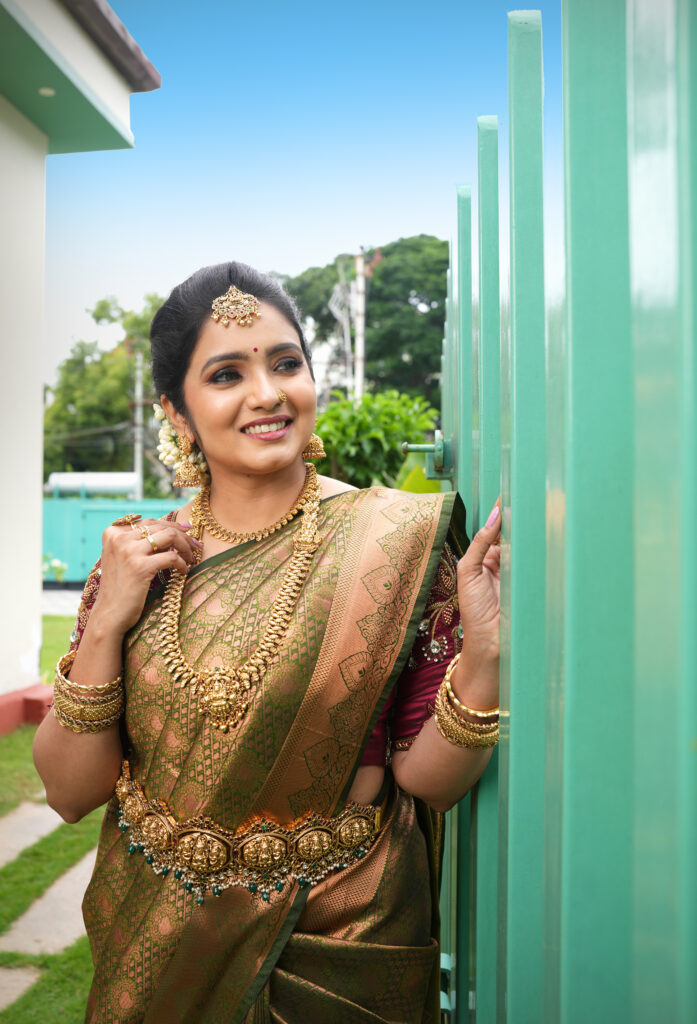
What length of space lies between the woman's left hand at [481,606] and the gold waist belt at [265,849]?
1.16 ft

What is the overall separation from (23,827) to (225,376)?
2.84 m

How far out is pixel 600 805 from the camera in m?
0.50

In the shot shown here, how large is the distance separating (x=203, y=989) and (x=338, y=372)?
65.8ft

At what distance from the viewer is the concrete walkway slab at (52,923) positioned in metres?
2.46

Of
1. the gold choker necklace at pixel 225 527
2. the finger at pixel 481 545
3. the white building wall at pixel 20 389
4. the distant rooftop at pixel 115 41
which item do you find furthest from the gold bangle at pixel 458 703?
the distant rooftop at pixel 115 41

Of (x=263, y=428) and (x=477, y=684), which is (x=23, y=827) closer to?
(x=263, y=428)

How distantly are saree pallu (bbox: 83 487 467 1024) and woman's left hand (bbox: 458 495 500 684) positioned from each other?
0.48 feet

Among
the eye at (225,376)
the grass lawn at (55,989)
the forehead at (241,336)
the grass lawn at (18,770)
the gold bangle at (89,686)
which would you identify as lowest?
the grass lawn at (55,989)

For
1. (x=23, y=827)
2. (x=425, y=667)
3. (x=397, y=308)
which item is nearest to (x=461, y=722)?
(x=425, y=667)

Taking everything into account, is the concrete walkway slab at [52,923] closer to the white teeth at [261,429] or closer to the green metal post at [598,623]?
the white teeth at [261,429]

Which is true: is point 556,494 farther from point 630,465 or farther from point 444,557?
point 444,557

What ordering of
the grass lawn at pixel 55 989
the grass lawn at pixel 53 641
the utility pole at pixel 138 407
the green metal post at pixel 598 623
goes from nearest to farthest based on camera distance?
the green metal post at pixel 598 623, the grass lawn at pixel 55 989, the grass lawn at pixel 53 641, the utility pole at pixel 138 407

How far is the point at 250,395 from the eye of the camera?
1275 millimetres

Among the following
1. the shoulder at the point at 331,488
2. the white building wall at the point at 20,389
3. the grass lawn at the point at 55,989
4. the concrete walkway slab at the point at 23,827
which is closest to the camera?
the shoulder at the point at 331,488
